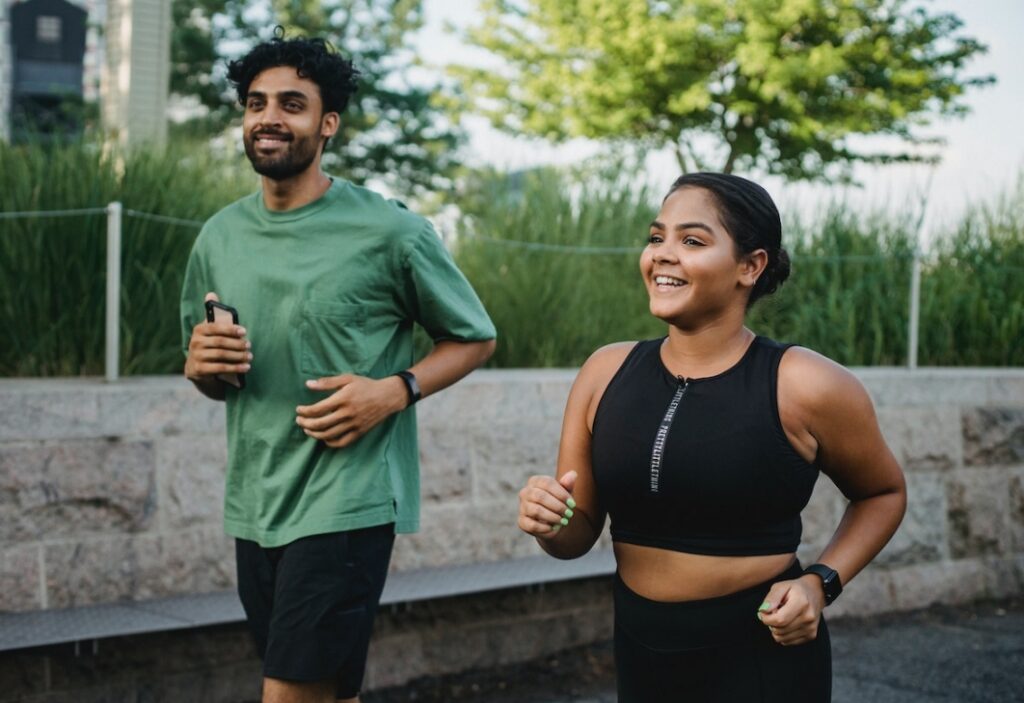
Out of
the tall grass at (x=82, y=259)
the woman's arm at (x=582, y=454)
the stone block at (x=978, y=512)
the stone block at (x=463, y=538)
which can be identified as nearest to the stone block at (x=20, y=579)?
the tall grass at (x=82, y=259)

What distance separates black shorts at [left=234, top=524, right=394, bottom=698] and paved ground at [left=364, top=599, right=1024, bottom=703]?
2.17m

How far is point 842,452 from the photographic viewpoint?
8.04 feet

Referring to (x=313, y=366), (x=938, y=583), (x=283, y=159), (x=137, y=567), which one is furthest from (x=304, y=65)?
(x=938, y=583)

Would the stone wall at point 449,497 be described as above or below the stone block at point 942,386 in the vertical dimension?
below

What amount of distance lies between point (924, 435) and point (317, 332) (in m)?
4.83

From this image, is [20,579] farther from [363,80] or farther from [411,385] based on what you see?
[363,80]

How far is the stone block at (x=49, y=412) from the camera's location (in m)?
4.73

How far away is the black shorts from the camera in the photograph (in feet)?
10.0

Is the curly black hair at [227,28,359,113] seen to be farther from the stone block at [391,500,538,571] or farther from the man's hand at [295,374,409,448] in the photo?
the stone block at [391,500,538,571]

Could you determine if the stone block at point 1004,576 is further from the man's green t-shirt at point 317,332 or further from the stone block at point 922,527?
the man's green t-shirt at point 317,332

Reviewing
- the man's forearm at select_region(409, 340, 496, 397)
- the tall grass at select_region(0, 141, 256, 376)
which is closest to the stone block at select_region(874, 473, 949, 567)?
the tall grass at select_region(0, 141, 256, 376)

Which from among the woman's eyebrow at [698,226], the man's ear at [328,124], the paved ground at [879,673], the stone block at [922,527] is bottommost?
the paved ground at [879,673]

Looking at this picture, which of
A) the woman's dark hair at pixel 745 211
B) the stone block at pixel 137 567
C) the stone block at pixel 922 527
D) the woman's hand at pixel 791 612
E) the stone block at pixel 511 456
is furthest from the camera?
the stone block at pixel 922 527

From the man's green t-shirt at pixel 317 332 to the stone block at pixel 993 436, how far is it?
15.6 feet
